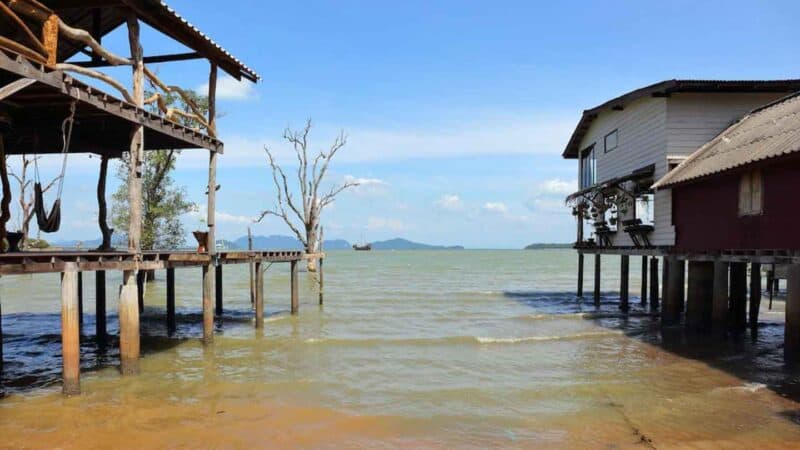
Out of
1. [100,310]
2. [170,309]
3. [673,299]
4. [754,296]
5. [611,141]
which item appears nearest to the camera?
[100,310]

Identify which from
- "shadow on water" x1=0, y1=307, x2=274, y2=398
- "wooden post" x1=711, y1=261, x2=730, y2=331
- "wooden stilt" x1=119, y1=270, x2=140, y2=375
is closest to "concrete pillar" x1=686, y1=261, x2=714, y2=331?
"wooden post" x1=711, y1=261, x2=730, y2=331

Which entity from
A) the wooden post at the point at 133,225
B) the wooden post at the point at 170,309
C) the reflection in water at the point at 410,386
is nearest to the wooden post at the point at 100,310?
the reflection in water at the point at 410,386

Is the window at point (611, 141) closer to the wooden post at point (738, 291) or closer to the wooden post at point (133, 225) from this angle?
the wooden post at point (738, 291)

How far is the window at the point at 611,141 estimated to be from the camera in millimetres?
23505

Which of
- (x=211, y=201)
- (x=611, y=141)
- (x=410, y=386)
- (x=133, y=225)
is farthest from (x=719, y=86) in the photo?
(x=133, y=225)

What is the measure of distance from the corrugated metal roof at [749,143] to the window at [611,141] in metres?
4.90

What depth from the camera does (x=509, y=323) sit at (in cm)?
2327

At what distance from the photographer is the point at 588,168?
1089 inches

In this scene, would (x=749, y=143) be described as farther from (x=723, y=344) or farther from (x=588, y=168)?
(x=588, y=168)

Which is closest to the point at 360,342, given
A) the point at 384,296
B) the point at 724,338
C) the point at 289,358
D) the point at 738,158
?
the point at 289,358

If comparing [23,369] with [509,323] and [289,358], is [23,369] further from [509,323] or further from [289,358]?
[509,323]

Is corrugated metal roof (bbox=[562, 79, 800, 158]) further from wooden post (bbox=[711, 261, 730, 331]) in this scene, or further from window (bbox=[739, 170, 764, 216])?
wooden post (bbox=[711, 261, 730, 331])

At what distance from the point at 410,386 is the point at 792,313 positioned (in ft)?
26.8

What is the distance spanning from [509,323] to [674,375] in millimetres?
9716
